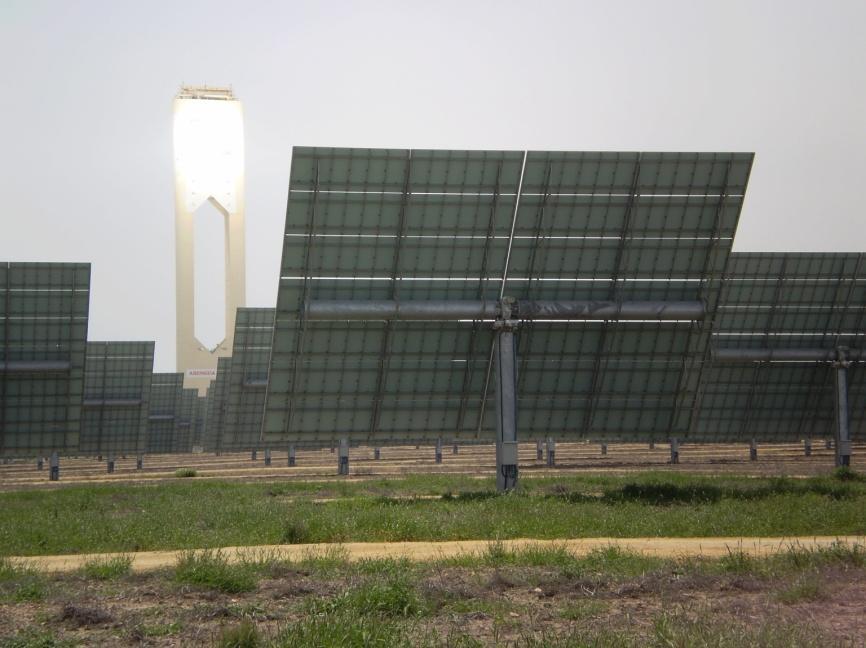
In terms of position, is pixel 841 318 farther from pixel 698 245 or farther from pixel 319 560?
pixel 319 560

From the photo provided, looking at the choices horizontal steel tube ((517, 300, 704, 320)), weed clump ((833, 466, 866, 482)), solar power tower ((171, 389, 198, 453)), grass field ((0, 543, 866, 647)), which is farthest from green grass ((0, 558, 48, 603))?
solar power tower ((171, 389, 198, 453))

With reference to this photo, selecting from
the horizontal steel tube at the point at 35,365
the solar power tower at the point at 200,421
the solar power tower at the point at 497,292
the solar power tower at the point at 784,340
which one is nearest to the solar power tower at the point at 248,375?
the horizontal steel tube at the point at 35,365

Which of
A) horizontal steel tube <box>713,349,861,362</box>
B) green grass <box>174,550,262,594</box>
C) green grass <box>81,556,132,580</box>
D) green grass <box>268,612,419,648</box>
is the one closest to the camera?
green grass <box>268,612,419,648</box>

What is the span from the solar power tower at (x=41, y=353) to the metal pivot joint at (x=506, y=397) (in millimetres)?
16455

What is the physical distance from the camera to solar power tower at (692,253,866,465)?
30.5 metres

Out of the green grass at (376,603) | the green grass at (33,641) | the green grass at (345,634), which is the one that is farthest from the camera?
the green grass at (376,603)

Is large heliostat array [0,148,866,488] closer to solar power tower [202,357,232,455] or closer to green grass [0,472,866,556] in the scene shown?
green grass [0,472,866,556]

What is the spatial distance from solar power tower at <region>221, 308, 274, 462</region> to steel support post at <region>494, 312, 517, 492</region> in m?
26.4

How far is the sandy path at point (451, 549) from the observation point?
13.2 m

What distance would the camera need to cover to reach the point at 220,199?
405 feet

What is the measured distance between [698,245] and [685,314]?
65.0 inches

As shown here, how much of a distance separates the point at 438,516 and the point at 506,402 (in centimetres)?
508

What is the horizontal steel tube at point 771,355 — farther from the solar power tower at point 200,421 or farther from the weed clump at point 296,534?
the solar power tower at point 200,421

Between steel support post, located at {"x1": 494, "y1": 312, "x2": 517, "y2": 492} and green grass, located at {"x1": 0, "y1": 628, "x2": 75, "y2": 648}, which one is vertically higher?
steel support post, located at {"x1": 494, "y1": 312, "x2": 517, "y2": 492}
